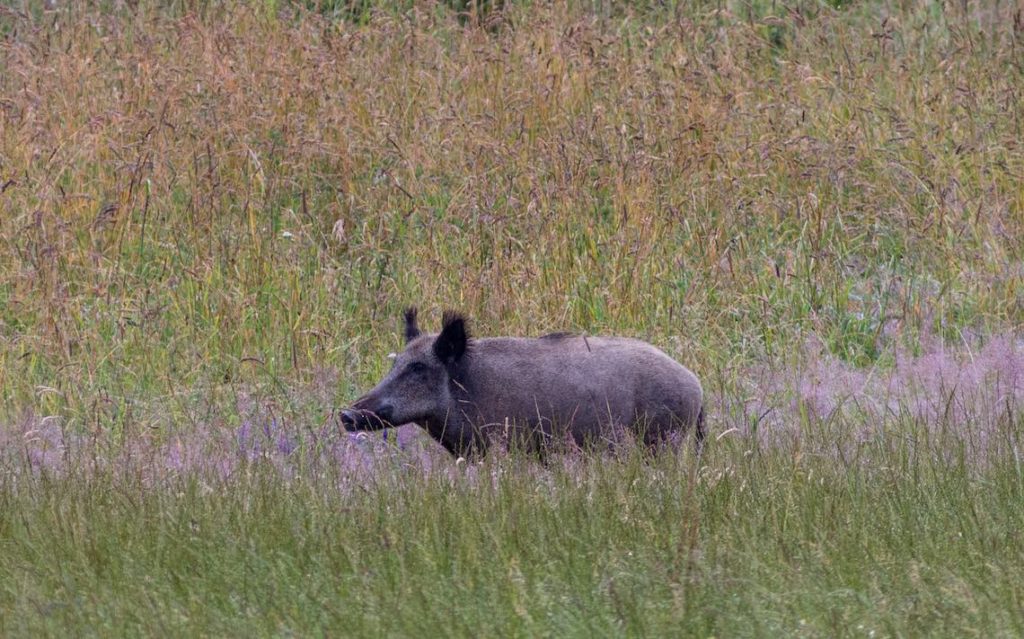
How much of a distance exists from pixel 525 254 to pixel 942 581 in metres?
5.00

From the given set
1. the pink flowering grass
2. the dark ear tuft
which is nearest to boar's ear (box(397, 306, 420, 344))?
the dark ear tuft

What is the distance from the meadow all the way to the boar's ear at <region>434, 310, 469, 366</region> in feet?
1.58

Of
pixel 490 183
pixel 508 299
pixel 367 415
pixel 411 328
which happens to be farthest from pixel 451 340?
pixel 490 183

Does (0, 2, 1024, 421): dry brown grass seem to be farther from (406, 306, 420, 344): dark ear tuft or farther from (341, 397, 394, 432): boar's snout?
(341, 397, 394, 432): boar's snout

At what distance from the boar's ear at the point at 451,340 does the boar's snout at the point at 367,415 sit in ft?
1.07

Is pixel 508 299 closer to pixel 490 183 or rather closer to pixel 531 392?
pixel 490 183

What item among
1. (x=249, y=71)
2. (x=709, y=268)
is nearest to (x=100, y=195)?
(x=249, y=71)

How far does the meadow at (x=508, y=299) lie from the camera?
4.81 m

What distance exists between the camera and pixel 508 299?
8.73m

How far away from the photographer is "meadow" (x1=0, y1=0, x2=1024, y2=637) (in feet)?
15.8

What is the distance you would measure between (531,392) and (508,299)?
6.67ft

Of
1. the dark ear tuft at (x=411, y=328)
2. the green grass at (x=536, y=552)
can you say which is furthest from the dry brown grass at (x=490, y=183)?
the green grass at (x=536, y=552)

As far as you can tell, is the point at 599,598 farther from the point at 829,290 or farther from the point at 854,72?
the point at 854,72

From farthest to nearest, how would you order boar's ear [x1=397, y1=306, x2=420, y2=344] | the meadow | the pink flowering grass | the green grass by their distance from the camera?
boar's ear [x1=397, y1=306, x2=420, y2=344] → the pink flowering grass → the meadow → the green grass
